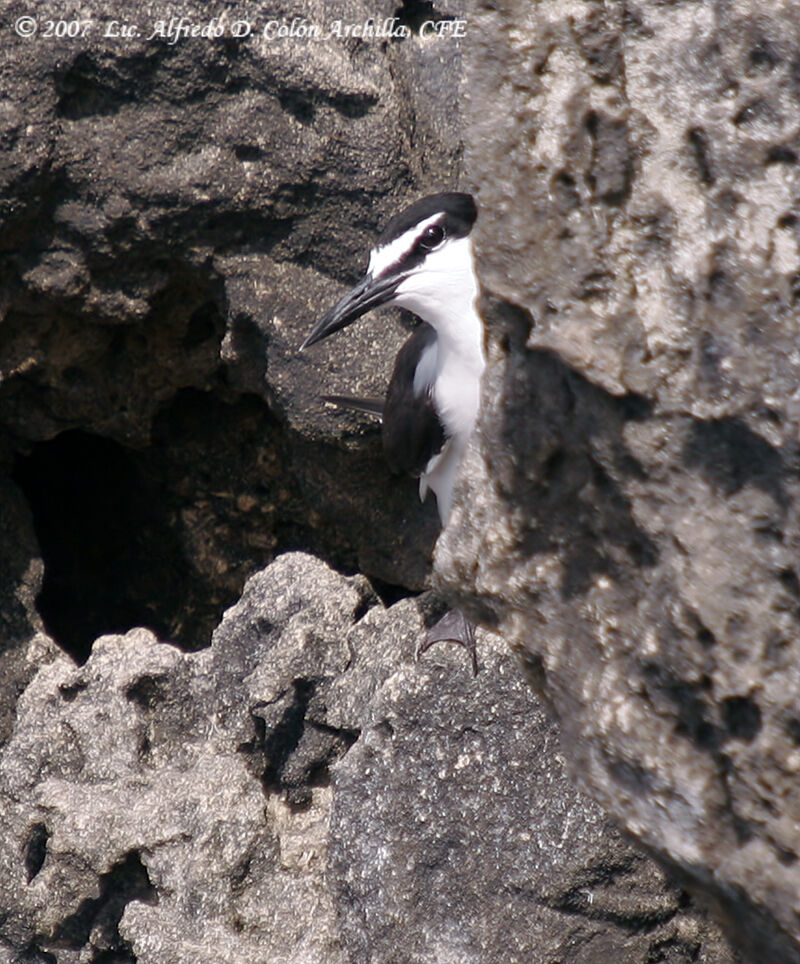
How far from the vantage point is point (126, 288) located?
111 inches

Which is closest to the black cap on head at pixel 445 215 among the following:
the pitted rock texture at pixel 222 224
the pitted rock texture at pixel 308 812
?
the pitted rock texture at pixel 222 224

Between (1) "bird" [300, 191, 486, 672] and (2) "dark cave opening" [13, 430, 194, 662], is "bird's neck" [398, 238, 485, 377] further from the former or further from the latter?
(2) "dark cave opening" [13, 430, 194, 662]

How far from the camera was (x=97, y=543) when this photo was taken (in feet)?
11.9

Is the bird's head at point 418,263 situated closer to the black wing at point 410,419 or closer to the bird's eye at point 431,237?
the bird's eye at point 431,237

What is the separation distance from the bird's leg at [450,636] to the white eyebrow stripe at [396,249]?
2.90ft

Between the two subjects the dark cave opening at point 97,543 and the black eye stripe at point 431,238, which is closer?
the black eye stripe at point 431,238

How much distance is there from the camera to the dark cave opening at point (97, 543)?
3.51m

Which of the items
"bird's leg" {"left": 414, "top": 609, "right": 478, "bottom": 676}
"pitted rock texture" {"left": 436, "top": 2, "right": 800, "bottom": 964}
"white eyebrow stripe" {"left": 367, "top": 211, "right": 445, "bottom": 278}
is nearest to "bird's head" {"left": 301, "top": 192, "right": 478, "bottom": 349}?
"white eyebrow stripe" {"left": 367, "top": 211, "right": 445, "bottom": 278}

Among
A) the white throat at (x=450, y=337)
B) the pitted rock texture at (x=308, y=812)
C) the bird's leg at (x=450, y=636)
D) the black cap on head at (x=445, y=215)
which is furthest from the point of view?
the white throat at (x=450, y=337)

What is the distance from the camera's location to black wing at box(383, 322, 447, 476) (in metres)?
2.62

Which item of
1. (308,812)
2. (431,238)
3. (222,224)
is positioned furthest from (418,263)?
(308,812)

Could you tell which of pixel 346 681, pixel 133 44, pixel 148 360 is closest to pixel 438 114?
pixel 133 44

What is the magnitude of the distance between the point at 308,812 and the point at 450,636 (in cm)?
50

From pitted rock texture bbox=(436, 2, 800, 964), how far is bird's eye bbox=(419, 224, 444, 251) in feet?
5.37
